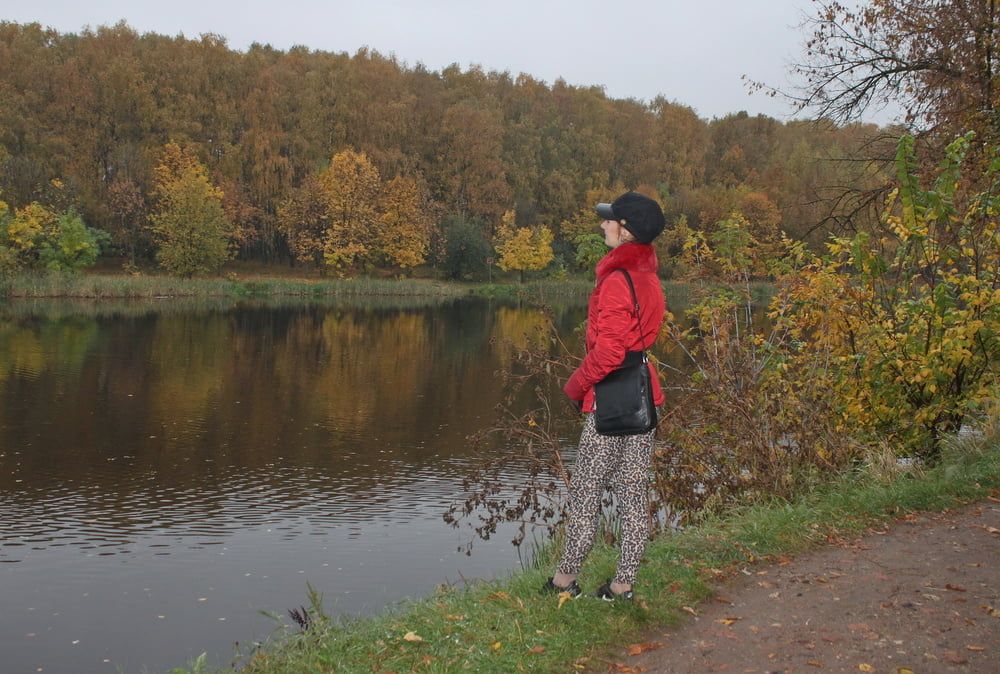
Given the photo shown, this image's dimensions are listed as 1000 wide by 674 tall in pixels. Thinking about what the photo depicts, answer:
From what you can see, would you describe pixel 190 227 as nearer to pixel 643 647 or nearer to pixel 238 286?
pixel 238 286

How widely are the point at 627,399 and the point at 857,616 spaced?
5.40 feet

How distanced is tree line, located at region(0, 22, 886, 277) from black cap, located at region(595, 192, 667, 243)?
50.9 meters

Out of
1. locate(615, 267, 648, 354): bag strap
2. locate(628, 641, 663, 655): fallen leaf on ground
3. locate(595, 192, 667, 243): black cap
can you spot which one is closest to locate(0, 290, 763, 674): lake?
locate(628, 641, 663, 655): fallen leaf on ground

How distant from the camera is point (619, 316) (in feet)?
16.4

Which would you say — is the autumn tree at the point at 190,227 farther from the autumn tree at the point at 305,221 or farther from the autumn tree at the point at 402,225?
the autumn tree at the point at 402,225

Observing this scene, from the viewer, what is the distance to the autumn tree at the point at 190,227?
183 ft

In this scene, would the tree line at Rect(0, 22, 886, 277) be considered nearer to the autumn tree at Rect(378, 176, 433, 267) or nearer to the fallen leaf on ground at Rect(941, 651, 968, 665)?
the autumn tree at Rect(378, 176, 433, 267)

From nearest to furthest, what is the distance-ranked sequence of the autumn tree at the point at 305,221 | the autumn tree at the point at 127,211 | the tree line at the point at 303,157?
1. the autumn tree at the point at 127,211
2. the tree line at the point at 303,157
3. the autumn tree at the point at 305,221

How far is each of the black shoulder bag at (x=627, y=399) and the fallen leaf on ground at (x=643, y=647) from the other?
1.08 m

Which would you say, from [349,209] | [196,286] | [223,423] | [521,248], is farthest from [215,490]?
[521,248]

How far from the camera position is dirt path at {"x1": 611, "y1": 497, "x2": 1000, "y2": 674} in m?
4.39

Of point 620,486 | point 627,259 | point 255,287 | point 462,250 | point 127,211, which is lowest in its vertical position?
point 255,287

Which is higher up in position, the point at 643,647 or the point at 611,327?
the point at 611,327

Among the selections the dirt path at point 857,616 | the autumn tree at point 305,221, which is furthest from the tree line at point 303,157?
the dirt path at point 857,616
